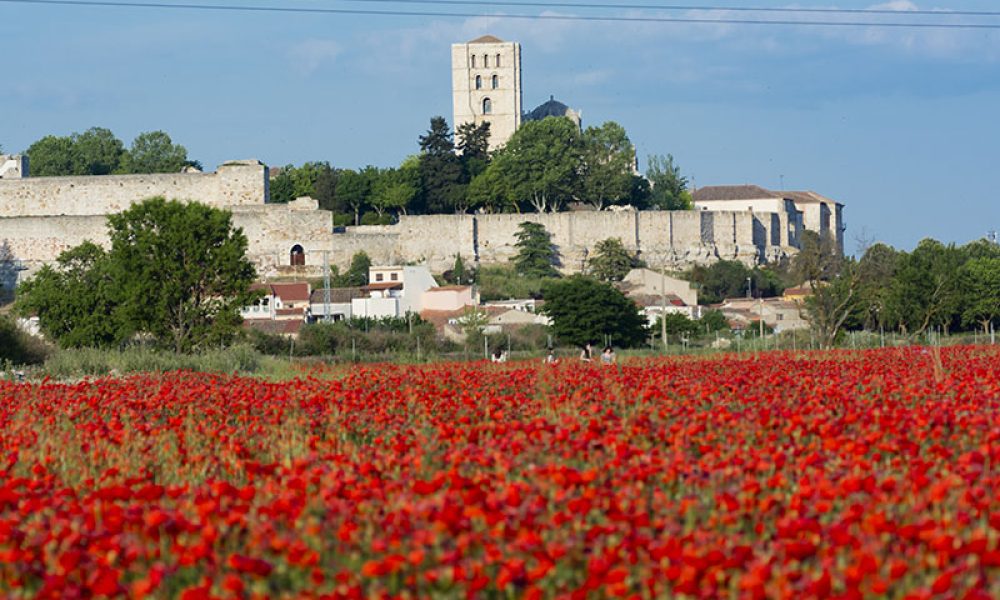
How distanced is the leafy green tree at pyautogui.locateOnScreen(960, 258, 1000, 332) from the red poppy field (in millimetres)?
47420

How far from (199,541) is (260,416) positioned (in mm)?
4768

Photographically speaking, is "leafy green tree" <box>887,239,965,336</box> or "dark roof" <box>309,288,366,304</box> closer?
"leafy green tree" <box>887,239,965,336</box>

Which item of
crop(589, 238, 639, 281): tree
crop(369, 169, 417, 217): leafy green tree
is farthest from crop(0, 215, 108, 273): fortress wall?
crop(589, 238, 639, 281): tree

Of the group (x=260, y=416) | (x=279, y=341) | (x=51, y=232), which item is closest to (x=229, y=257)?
(x=279, y=341)

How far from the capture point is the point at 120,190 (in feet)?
235

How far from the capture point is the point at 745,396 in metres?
9.24

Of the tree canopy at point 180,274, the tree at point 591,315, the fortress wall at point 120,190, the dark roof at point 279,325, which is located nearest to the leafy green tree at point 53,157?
the fortress wall at point 120,190

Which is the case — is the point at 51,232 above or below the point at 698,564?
above

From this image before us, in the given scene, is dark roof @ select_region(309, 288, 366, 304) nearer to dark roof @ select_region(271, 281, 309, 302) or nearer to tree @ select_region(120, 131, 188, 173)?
dark roof @ select_region(271, 281, 309, 302)

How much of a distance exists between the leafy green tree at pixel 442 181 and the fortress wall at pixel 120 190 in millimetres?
9636

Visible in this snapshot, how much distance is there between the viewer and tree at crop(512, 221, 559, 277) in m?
70.6

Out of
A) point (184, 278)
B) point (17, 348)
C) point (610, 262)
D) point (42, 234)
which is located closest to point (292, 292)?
point (42, 234)

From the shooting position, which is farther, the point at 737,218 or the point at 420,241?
the point at 737,218

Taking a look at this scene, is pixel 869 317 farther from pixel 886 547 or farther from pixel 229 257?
pixel 886 547
